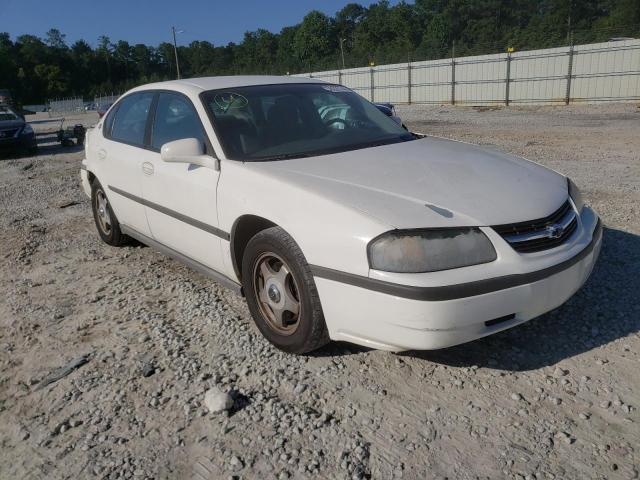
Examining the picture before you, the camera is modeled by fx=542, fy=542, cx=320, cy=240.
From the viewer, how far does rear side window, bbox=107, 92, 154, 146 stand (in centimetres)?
437

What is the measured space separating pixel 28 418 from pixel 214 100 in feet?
7.28

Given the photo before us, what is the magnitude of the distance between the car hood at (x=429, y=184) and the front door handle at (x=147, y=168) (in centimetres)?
118

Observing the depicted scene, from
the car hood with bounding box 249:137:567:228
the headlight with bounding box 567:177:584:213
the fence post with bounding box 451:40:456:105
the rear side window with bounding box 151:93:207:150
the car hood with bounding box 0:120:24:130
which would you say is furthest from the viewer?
the fence post with bounding box 451:40:456:105

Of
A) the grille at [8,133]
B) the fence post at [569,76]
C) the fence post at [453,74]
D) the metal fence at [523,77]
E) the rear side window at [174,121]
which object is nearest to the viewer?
the rear side window at [174,121]

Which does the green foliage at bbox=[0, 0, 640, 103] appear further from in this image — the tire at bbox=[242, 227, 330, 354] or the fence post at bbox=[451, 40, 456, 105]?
the tire at bbox=[242, 227, 330, 354]

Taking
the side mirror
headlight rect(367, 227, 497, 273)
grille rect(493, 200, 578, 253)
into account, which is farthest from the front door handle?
grille rect(493, 200, 578, 253)

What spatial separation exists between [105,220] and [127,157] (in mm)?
1169

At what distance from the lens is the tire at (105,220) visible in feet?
16.9

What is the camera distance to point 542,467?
2162 millimetres

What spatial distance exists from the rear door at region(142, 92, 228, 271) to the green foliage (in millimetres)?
22741

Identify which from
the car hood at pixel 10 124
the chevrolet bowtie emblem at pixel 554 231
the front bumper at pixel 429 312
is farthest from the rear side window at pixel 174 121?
the car hood at pixel 10 124

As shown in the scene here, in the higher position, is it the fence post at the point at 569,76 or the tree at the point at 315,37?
the tree at the point at 315,37

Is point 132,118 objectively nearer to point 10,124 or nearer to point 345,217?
point 345,217

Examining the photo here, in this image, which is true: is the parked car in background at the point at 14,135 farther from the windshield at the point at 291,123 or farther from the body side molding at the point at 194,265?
the windshield at the point at 291,123
